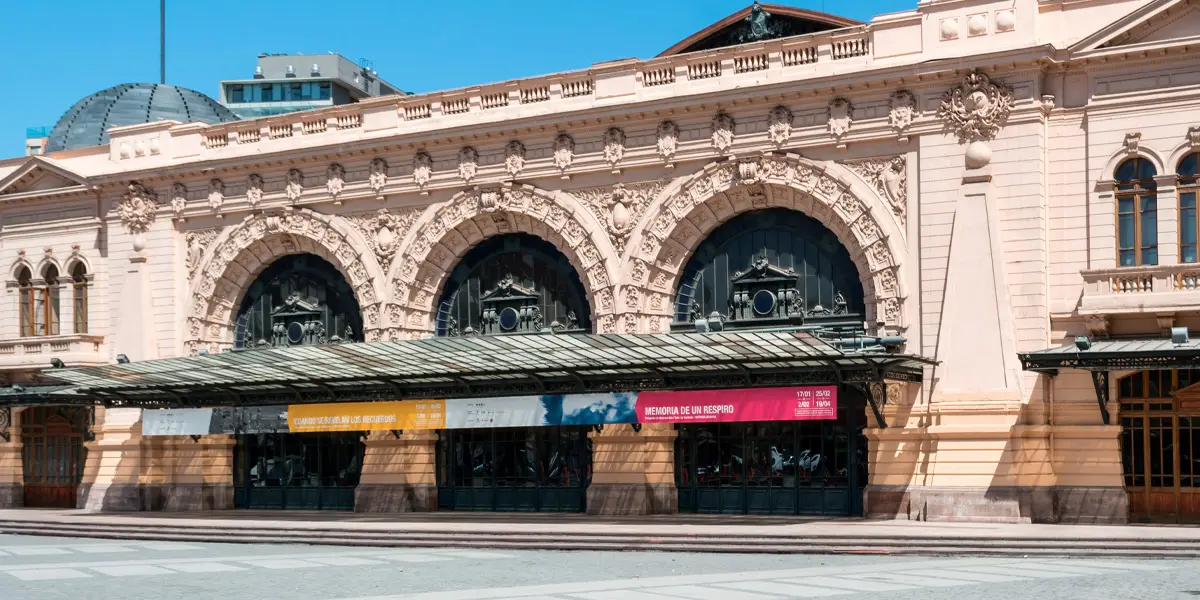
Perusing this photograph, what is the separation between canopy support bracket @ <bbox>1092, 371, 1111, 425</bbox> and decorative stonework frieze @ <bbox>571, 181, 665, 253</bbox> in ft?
40.5

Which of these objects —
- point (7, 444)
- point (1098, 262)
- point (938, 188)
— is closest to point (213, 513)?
point (7, 444)

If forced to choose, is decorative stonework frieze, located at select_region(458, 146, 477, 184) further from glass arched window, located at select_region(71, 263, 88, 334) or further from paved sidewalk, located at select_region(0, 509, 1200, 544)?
glass arched window, located at select_region(71, 263, 88, 334)

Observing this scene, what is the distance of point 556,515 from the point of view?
39094 mm

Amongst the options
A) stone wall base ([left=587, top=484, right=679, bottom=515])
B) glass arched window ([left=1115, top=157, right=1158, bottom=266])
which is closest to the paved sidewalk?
stone wall base ([left=587, top=484, right=679, bottom=515])

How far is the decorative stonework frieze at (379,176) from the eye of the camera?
43.5 meters

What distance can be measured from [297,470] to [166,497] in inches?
181

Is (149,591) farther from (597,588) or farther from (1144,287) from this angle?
(1144,287)

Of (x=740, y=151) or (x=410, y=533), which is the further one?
(x=740, y=151)

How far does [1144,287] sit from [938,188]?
5.33m

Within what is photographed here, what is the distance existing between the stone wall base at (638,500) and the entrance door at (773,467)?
1.82 ft

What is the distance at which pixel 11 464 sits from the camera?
5031 cm

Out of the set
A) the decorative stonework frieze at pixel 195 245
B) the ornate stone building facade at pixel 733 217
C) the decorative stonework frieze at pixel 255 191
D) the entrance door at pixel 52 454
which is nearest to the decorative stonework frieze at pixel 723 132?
the ornate stone building facade at pixel 733 217

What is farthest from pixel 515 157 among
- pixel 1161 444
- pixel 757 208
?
pixel 1161 444

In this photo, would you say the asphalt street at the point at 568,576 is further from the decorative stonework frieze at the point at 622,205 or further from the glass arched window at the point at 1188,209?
the decorative stonework frieze at the point at 622,205
